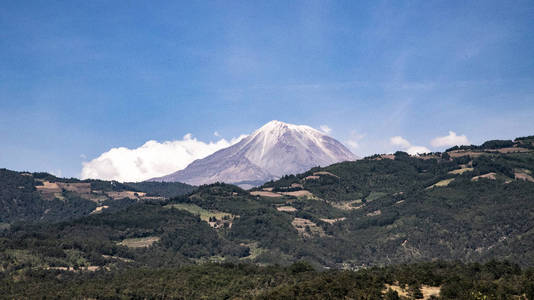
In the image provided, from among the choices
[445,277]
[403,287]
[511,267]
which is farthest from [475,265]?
[403,287]

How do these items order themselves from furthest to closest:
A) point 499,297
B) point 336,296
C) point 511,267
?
1. point 511,267
2. point 336,296
3. point 499,297

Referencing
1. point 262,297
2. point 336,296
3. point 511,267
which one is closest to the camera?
point 336,296

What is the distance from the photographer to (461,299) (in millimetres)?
140000

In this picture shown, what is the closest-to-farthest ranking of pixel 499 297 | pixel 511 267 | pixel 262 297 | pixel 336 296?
pixel 499 297, pixel 336 296, pixel 262 297, pixel 511 267

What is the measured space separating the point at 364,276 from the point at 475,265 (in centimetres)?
4523

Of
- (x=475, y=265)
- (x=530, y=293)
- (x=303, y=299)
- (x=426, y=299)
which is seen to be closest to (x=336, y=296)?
(x=303, y=299)

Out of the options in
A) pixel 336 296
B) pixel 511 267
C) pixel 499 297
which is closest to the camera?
pixel 499 297

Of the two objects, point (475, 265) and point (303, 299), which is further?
point (475, 265)

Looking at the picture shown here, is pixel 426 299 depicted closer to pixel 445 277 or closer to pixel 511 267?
pixel 445 277

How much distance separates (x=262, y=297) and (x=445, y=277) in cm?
4986

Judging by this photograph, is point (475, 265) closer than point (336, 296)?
No

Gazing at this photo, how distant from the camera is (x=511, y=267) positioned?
188875 millimetres

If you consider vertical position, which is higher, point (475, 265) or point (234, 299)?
point (475, 265)

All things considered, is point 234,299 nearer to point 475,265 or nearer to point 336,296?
point 336,296
